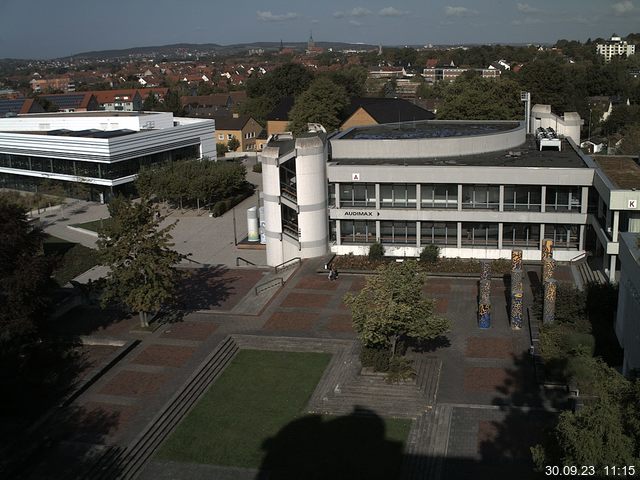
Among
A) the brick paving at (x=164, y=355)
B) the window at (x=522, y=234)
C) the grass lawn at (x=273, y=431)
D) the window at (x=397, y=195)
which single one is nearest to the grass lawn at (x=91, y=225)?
the window at (x=397, y=195)

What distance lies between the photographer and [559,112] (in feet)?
301

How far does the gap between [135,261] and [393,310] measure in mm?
11204

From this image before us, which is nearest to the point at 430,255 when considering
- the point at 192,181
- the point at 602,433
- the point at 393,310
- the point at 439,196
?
the point at 439,196

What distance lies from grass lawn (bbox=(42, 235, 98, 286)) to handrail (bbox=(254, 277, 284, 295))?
10287mm

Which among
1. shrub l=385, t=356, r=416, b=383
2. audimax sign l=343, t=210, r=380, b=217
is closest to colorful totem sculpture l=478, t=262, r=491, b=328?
shrub l=385, t=356, r=416, b=383

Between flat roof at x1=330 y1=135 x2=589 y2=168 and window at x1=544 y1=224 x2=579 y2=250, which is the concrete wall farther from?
window at x1=544 y1=224 x2=579 y2=250

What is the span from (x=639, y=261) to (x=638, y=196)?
1080 centimetres

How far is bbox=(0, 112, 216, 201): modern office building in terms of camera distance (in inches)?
2489

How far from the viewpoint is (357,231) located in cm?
→ 4197

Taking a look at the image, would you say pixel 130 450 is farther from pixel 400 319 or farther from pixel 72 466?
pixel 400 319

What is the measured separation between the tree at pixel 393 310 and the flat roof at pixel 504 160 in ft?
53.1

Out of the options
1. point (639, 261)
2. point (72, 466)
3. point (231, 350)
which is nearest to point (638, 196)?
point (639, 261)

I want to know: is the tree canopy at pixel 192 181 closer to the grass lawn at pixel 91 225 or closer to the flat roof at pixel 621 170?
the grass lawn at pixel 91 225

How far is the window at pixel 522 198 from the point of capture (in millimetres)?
39156
